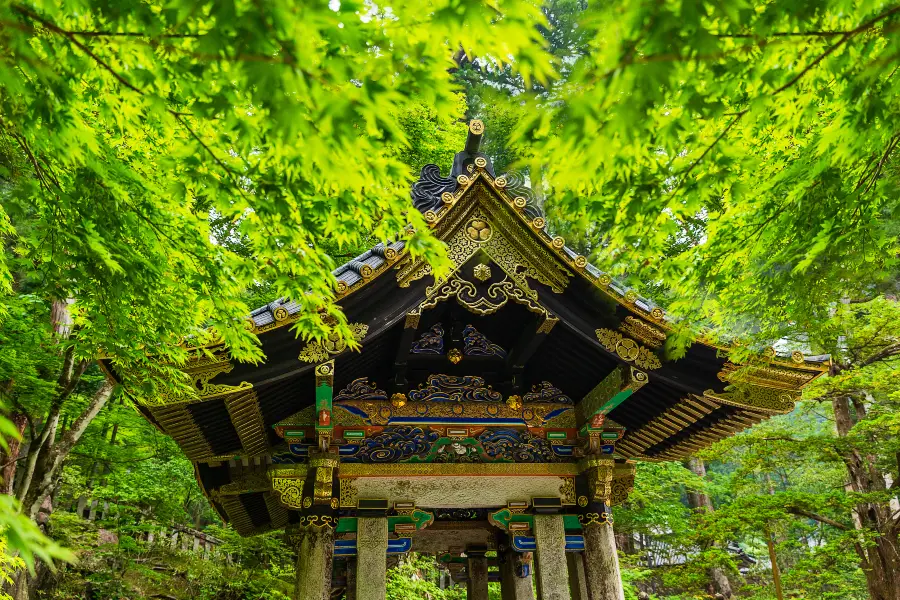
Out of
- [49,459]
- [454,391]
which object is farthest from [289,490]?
[49,459]

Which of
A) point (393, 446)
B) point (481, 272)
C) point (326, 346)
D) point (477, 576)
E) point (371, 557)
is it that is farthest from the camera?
point (477, 576)

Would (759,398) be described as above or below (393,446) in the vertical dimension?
above

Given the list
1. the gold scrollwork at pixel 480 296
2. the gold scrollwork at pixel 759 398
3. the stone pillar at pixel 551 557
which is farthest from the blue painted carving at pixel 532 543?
the gold scrollwork at pixel 480 296

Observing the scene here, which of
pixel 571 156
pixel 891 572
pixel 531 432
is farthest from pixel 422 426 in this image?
pixel 891 572

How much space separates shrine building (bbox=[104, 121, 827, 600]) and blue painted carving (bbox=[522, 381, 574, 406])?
0.6 inches

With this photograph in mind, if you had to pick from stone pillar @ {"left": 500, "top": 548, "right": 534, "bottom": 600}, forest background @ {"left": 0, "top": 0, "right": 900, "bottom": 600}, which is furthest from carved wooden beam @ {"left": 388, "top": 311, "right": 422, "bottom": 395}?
stone pillar @ {"left": 500, "top": 548, "right": 534, "bottom": 600}

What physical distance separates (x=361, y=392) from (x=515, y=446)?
5.16ft

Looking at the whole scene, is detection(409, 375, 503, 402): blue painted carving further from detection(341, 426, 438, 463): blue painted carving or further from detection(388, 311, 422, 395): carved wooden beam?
detection(341, 426, 438, 463): blue painted carving

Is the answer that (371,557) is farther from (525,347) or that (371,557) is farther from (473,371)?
(525,347)

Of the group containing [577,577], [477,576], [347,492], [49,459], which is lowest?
[577,577]

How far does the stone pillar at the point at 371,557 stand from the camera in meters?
5.14

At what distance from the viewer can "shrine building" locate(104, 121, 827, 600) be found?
4.92 metres

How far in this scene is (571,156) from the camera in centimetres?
212

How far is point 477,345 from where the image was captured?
5793 millimetres
